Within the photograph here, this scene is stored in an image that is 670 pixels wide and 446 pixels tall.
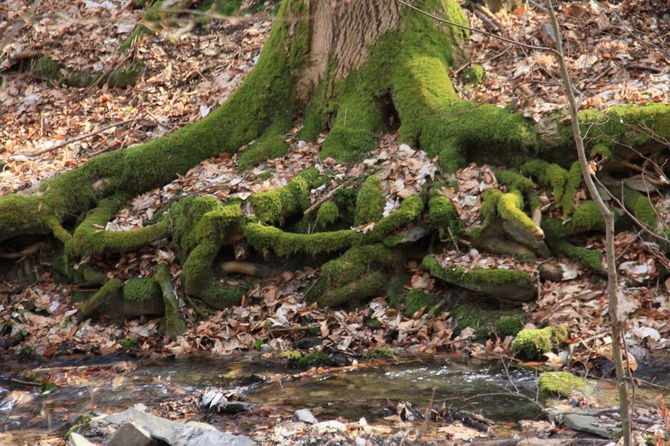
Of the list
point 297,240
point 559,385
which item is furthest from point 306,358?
point 559,385

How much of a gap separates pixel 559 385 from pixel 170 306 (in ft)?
14.1

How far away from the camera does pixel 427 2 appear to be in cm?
934

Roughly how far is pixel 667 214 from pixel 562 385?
2.79 m

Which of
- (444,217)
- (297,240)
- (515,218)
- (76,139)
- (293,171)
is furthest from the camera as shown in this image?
(76,139)

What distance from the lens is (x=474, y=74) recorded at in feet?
30.3

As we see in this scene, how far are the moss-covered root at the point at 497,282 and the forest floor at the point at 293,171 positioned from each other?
0.60ft

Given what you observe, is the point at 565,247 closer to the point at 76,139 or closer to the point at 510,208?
the point at 510,208

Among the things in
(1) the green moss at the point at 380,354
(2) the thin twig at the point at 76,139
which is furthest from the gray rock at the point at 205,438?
(2) the thin twig at the point at 76,139

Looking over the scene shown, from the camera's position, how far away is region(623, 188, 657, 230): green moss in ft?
23.4

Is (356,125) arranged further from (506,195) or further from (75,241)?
(75,241)

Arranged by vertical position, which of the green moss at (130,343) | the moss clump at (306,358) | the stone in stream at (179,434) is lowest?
the green moss at (130,343)

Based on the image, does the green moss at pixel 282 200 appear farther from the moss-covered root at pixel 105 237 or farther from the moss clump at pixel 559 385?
the moss clump at pixel 559 385

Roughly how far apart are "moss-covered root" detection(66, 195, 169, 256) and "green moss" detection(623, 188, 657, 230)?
4969 mm

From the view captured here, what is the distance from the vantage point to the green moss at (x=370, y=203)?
779cm
